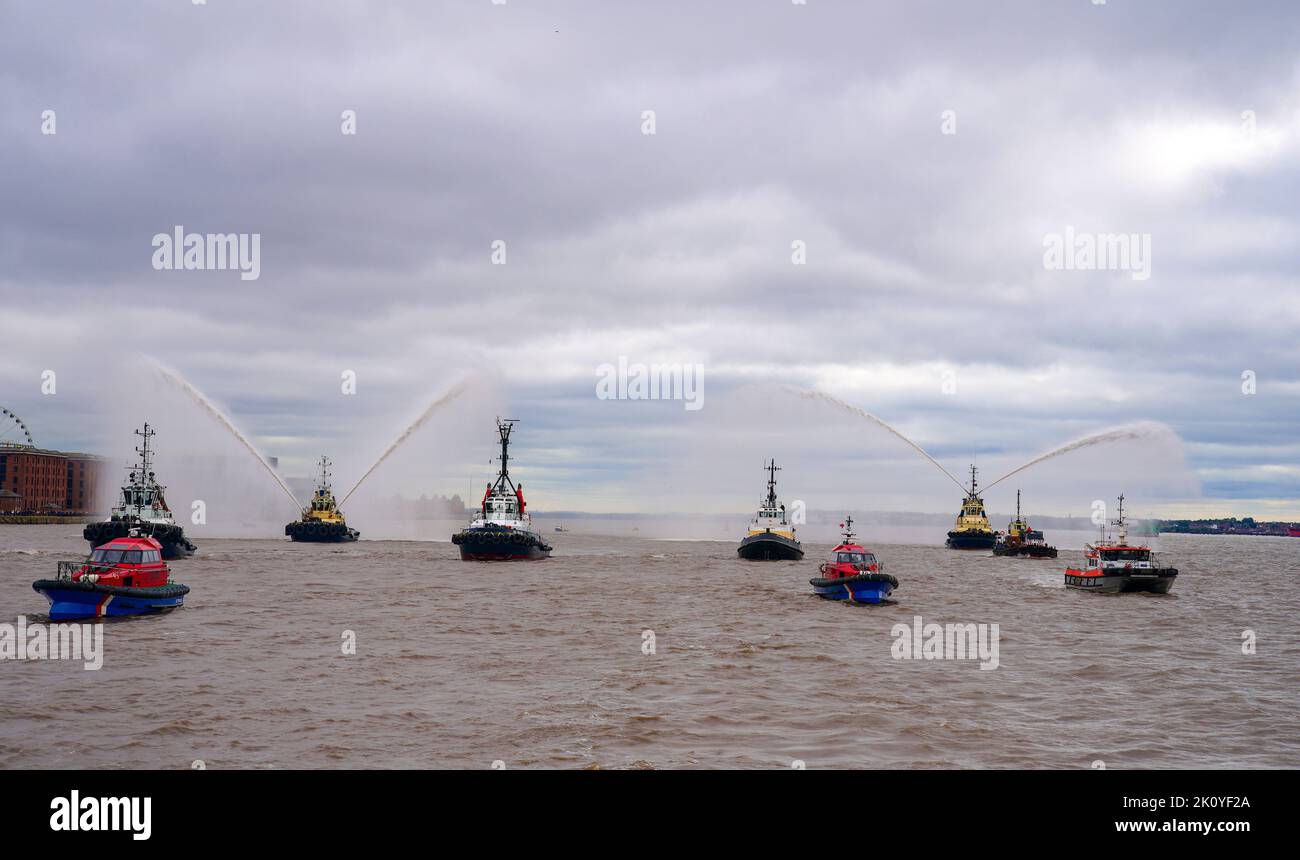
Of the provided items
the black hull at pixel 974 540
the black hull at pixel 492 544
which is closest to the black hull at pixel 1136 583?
the black hull at pixel 492 544

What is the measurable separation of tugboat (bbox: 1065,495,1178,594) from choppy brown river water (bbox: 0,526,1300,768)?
11814 millimetres

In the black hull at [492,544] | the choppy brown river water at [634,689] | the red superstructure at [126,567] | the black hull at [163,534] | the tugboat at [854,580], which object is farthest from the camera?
the black hull at [492,544]

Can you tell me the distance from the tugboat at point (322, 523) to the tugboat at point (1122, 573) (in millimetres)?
96866

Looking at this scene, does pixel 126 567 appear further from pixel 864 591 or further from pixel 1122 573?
pixel 1122 573

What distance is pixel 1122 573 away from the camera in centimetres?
6775

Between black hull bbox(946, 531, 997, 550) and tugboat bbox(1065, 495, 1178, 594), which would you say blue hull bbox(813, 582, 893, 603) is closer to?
tugboat bbox(1065, 495, 1178, 594)

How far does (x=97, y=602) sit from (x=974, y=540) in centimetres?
13504

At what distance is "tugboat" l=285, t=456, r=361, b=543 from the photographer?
127 m

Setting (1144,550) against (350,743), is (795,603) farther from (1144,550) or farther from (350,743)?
(350,743)

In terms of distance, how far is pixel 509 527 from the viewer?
3824 inches

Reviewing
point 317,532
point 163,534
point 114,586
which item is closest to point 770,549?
point 163,534

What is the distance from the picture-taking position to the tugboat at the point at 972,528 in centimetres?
14912

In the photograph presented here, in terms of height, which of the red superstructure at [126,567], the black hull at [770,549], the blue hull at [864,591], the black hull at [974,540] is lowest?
the black hull at [974,540]

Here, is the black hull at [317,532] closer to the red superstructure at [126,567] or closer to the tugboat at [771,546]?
the tugboat at [771,546]
